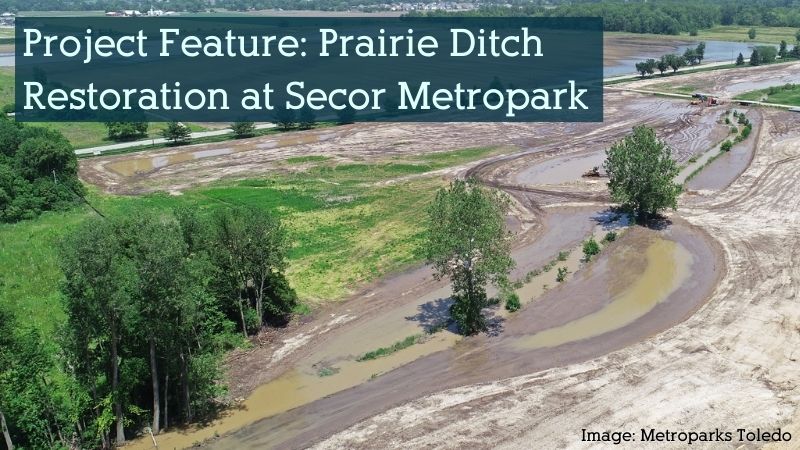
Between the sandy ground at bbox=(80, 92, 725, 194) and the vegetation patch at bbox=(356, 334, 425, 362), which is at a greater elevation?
the sandy ground at bbox=(80, 92, 725, 194)

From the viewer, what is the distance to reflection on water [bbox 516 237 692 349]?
3750 cm

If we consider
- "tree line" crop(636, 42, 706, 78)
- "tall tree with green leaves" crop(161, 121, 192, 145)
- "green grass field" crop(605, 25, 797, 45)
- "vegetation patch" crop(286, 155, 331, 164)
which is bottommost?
"vegetation patch" crop(286, 155, 331, 164)

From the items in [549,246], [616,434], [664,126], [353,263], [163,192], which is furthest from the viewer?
[664,126]

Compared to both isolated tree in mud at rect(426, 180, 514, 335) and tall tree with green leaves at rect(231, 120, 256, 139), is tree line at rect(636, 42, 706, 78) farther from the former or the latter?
isolated tree in mud at rect(426, 180, 514, 335)

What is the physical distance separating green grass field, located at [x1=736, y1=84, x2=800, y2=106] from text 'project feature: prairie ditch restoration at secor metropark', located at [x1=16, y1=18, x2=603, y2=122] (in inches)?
897

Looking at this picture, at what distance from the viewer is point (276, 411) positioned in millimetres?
31406

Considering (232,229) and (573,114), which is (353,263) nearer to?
(232,229)

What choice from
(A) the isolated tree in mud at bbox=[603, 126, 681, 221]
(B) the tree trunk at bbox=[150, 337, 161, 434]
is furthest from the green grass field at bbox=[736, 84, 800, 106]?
(B) the tree trunk at bbox=[150, 337, 161, 434]

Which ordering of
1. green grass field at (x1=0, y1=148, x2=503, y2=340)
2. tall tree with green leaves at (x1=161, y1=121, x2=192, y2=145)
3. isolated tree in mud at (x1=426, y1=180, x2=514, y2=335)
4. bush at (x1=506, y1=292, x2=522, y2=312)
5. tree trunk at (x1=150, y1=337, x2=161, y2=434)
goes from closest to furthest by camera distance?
1. tree trunk at (x1=150, y1=337, x2=161, y2=434)
2. isolated tree in mud at (x1=426, y1=180, x2=514, y2=335)
3. bush at (x1=506, y1=292, x2=522, y2=312)
4. green grass field at (x1=0, y1=148, x2=503, y2=340)
5. tall tree with green leaves at (x1=161, y1=121, x2=192, y2=145)

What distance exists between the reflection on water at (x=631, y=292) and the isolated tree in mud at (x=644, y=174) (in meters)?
3.37

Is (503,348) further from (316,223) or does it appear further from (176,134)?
(176,134)

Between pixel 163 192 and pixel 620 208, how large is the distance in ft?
137

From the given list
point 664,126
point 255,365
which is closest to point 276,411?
point 255,365

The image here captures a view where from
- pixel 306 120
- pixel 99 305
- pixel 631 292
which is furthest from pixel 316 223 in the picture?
pixel 306 120
